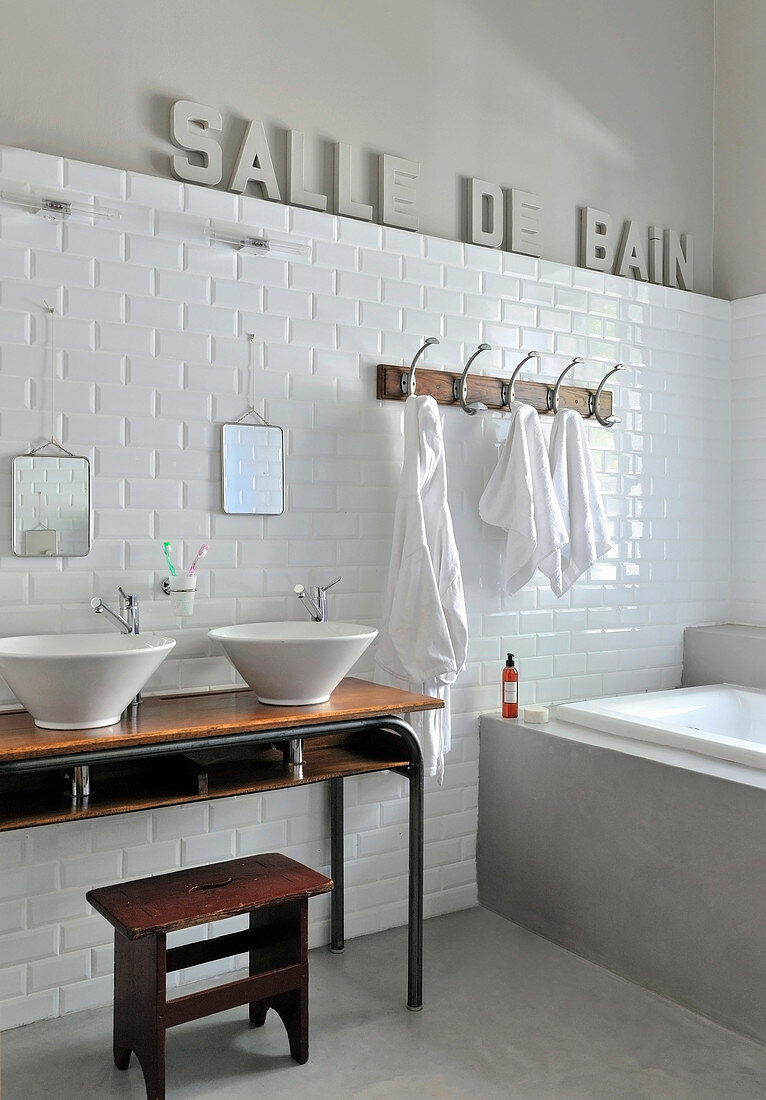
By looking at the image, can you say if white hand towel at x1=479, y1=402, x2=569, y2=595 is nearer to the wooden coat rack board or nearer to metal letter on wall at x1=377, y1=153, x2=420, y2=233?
the wooden coat rack board

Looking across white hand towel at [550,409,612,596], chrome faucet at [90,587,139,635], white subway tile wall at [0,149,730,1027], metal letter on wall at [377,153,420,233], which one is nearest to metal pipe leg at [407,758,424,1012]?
white subway tile wall at [0,149,730,1027]

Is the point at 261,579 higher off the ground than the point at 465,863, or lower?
higher

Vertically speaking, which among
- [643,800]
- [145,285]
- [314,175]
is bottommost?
[643,800]

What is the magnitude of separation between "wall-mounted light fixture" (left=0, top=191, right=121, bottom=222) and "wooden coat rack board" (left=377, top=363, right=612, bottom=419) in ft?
3.33

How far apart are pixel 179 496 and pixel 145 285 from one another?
2.00 feet

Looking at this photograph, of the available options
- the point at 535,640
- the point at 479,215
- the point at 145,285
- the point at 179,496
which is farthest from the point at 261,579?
the point at 479,215

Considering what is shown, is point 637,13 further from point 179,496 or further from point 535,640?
point 179,496

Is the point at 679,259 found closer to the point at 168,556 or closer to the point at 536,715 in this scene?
the point at 536,715

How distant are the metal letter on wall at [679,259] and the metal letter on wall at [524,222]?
0.77 m

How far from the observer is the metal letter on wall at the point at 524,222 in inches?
141

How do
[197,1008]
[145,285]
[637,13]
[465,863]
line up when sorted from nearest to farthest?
1. [197,1008]
2. [145,285]
3. [465,863]
4. [637,13]

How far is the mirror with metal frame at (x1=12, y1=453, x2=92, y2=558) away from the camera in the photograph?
8.36 feet

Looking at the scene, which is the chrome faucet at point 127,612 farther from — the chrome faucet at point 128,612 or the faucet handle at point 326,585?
the faucet handle at point 326,585

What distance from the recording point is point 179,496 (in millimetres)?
2799
